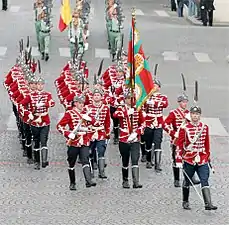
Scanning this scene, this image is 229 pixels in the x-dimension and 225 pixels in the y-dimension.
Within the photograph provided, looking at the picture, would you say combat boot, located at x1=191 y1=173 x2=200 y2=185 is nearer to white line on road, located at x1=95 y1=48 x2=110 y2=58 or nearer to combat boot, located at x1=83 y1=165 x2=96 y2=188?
combat boot, located at x1=83 y1=165 x2=96 y2=188

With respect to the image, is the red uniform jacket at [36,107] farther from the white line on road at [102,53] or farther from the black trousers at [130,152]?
the white line on road at [102,53]

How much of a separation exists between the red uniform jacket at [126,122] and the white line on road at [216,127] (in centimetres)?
500

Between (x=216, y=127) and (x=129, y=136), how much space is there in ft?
19.7

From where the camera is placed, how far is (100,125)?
54.4 feet

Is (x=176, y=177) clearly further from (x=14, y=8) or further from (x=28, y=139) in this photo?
(x=14, y=8)

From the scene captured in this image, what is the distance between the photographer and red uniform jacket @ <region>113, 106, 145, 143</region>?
1606 centimetres

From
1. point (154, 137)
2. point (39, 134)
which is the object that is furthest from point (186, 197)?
point (39, 134)

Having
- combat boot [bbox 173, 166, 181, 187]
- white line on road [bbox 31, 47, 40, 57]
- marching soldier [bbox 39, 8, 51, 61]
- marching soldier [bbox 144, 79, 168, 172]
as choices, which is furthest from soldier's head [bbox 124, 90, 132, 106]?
white line on road [bbox 31, 47, 40, 57]

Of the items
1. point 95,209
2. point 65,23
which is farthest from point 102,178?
point 65,23

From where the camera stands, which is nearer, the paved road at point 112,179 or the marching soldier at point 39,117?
the paved road at point 112,179

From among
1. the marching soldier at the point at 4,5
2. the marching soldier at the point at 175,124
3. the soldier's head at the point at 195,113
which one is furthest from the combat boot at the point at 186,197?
the marching soldier at the point at 4,5

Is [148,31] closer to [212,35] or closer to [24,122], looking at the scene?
[212,35]

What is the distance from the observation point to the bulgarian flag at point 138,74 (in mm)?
15922

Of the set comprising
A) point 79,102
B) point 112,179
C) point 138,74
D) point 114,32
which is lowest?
point 114,32
